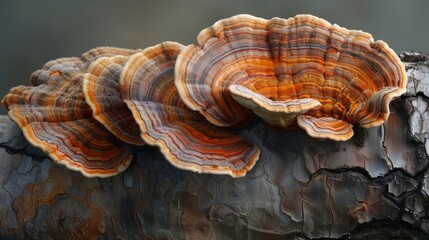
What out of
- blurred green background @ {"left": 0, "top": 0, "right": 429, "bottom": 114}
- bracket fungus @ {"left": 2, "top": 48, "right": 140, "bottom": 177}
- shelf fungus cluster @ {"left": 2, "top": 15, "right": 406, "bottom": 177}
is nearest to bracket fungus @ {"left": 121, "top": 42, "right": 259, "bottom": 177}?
shelf fungus cluster @ {"left": 2, "top": 15, "right": 406, "bottom": 177}

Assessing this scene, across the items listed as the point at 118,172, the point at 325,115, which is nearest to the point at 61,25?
the point at 118,172

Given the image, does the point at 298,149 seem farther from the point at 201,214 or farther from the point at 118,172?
the point at 118,172

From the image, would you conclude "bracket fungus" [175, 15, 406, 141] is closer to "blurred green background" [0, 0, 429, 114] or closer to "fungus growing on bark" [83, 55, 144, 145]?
"fungus growing on bark" [83, 55, 144, 145]

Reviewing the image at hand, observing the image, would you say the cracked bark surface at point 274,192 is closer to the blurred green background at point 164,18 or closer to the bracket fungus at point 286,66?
the bracket fungus at point 286,66

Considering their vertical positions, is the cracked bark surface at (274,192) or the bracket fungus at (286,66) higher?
the bracket fungus at (286,66)

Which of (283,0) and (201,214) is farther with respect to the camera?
(283,0)

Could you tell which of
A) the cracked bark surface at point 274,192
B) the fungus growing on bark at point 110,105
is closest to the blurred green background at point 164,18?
the cracked bark surface at point 274,192

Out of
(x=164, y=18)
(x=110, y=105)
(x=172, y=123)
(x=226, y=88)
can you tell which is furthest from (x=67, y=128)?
(x=164, y=18)
